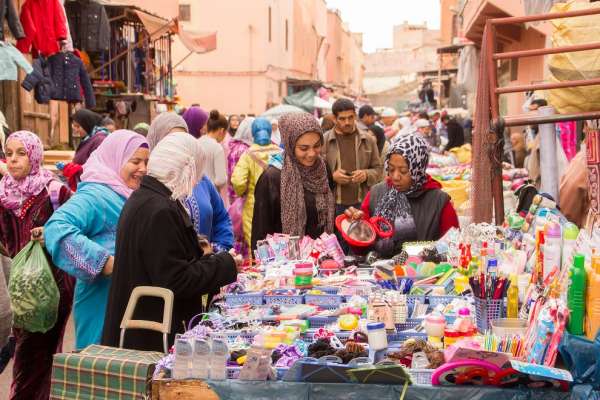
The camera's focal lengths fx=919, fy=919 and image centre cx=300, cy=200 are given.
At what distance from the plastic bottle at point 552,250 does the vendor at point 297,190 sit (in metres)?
2.57

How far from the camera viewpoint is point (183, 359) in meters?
3.38

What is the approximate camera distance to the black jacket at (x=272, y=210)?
6.34 meters

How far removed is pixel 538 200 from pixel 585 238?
1893mm

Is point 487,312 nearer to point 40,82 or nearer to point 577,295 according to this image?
point 577,295

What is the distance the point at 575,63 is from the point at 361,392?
113 inches

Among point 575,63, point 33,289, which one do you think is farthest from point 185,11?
point 575,63

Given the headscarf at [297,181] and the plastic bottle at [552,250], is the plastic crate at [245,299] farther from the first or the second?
the headscarf at [297,181]

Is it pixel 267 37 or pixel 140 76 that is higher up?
pixel 267 37

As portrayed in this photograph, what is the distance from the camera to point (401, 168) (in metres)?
5.70

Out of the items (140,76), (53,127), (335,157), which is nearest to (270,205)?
(335,157)

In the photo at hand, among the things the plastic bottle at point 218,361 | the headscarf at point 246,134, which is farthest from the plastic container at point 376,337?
the headscarf at point 246,134

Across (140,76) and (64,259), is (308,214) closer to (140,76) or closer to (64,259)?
(64,259)

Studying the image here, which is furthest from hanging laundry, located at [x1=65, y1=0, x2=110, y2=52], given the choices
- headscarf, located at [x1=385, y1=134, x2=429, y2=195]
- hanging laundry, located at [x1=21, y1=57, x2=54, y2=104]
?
headscarf, located at [x1=385, y1=134, x2=429, y2=195]

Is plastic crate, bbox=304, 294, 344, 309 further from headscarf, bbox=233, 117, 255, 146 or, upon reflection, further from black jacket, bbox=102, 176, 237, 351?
headscarf, bbox=233, 117, 255, 146
